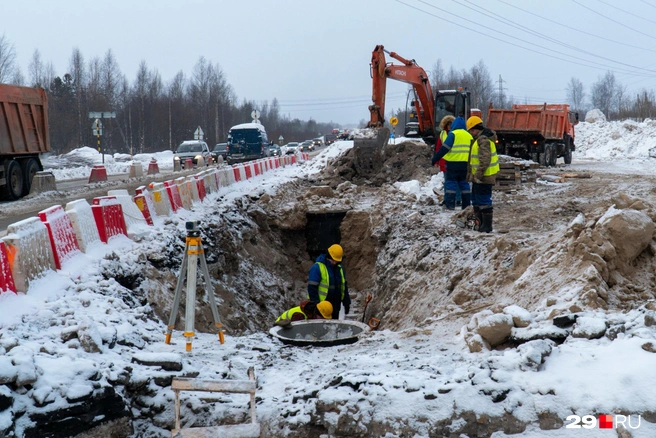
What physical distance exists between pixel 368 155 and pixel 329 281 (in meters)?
A: 14.1

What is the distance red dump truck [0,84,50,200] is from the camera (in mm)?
16625

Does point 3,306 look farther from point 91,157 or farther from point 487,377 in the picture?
point 91,157

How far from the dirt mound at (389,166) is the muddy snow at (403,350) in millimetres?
11245

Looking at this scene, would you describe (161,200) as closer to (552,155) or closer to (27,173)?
(27,173)

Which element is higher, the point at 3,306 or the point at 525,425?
the point at 3,306

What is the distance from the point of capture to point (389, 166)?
73.8 feet

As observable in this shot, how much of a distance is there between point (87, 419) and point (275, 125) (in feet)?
407

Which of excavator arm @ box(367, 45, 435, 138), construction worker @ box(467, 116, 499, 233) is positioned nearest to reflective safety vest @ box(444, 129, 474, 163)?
construction worker @ box(467, 116, 499, 233)

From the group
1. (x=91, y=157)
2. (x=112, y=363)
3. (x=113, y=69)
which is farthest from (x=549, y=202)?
(x=113, y=69)

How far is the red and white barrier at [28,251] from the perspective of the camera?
579cm

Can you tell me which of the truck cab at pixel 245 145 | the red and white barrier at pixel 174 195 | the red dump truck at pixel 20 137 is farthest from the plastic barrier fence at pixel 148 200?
the truck cab at pixel 245 145

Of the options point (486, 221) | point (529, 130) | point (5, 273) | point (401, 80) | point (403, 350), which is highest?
point (401, 80)

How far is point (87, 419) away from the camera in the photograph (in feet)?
14.9

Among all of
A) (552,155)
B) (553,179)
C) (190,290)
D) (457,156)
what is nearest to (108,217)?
(190,290)
